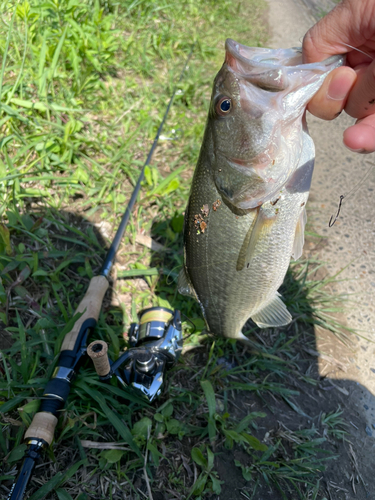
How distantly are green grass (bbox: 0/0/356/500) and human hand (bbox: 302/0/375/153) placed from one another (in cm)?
140

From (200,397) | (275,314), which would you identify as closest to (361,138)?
(275,314)

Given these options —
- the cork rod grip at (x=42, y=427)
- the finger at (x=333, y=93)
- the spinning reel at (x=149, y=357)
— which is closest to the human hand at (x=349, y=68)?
the finger at (x=333, y=93)

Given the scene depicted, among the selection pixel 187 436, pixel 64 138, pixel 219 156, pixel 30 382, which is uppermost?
pixel 219 156

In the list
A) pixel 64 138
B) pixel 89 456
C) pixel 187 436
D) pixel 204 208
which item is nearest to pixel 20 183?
pixel 64 138

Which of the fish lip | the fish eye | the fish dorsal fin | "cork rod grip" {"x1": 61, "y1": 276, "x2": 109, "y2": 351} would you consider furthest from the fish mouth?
"cork rod grip" {"x1": 61, "y1": 276, "x2": 109, "y2": 351}

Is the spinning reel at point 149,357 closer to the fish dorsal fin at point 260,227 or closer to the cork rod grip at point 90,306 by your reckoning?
the cork rod grip at point 90,306

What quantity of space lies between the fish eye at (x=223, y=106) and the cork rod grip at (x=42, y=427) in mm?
1641

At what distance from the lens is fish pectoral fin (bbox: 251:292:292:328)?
209 cm

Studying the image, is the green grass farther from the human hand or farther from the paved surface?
the human hand

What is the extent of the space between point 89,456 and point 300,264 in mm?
2020

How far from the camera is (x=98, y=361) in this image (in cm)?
157

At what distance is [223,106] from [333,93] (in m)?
0.49

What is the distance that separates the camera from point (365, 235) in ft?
10.7

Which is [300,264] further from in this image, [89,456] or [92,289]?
[89,456]
